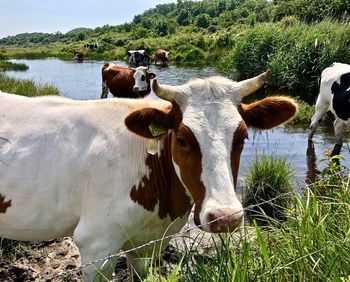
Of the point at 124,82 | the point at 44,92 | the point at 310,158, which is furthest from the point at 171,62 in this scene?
the point at 310,158

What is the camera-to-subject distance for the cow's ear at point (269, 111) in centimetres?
311

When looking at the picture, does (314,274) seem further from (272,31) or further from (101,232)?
(272,31)

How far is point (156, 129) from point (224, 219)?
3.66 ft

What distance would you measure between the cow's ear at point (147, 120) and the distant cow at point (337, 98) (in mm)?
6724

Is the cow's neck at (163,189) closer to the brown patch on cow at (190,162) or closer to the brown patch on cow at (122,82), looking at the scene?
the brown patch on cow at (190,162)

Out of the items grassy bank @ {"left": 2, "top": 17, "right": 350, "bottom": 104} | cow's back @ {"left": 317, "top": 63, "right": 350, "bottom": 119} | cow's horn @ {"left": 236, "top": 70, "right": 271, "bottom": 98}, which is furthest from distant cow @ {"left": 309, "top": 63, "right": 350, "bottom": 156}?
cow's horn @ {"left": 236, "top": 70, "right": 271, "bottom": 98}

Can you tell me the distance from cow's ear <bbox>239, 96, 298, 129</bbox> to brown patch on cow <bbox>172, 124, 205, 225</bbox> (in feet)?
1.70

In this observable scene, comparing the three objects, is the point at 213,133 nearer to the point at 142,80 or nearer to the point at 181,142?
the point at 181,142

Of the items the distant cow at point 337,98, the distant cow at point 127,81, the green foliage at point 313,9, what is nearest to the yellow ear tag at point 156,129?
the distant cow at point 337,98

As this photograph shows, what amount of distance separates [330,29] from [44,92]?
434 inches

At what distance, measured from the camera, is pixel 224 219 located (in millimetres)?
2416

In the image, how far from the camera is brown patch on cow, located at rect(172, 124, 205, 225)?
2674 mm

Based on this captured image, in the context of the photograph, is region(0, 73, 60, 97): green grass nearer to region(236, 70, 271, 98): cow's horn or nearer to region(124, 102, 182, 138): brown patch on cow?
region(124, 102, 182, 138): brown patch on cow

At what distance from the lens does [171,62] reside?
4025cm
